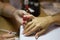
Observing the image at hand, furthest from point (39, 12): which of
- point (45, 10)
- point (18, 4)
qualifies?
point (18, 4)

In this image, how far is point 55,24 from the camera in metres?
1.08

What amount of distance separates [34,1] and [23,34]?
1.75 feet

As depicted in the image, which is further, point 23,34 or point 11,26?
point 11,26

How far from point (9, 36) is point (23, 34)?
138mm

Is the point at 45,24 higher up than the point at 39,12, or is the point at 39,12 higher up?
the point at 39,12

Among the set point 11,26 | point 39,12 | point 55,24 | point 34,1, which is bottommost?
point 55,24

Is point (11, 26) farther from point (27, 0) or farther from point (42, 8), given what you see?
point (42, 8)

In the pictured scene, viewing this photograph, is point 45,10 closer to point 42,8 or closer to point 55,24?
point 42,8

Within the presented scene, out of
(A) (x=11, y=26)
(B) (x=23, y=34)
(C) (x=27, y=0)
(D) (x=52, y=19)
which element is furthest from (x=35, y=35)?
(C) (x=27, y=0)

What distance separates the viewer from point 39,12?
4.41ft

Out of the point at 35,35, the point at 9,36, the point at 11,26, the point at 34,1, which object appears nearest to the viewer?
the point at 35,35

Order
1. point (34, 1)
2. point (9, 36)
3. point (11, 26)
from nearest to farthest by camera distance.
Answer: point (9, 36)
point (11, 26)
point (34, 1)

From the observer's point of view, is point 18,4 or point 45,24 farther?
point 18,4

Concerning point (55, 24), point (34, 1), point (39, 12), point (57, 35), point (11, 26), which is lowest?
point (57, 35)
